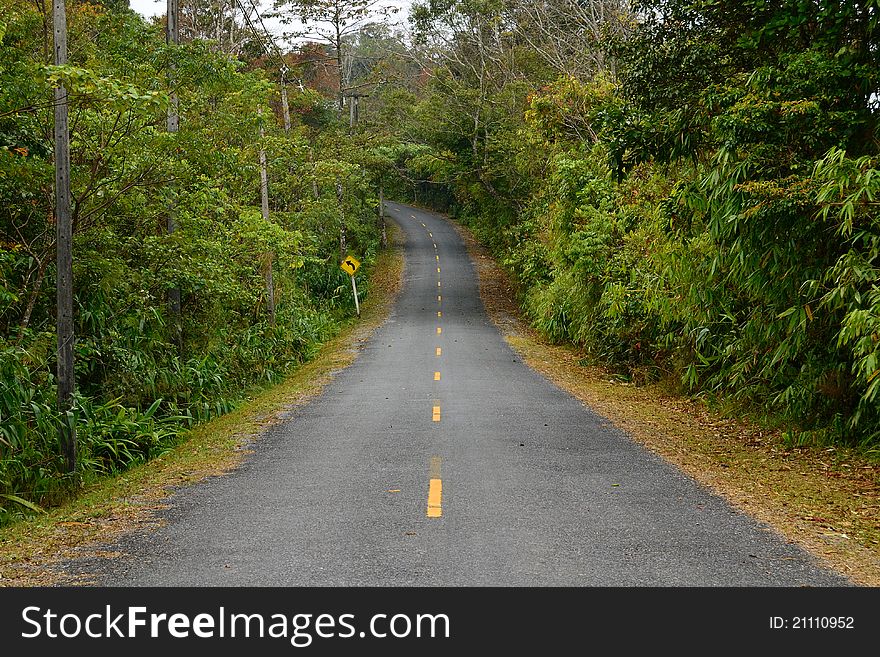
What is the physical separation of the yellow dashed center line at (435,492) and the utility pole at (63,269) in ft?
14.1

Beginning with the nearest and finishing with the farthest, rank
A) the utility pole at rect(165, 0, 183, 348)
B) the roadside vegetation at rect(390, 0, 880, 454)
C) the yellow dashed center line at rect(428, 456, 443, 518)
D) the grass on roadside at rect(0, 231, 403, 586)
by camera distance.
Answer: the grass on roadside at rect(0, 231, 403, 586) → the yellow dashed center line at rect(428, 456, 443, 518) → the roadside vegetation at rect(390, 0, 880, 454) → the utility pole at rect(165, 0, 183, 348)

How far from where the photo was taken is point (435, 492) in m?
8.57

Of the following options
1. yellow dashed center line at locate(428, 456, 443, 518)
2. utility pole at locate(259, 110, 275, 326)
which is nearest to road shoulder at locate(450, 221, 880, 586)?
yellow dashed center line at locate(428, 456, 443, 518)

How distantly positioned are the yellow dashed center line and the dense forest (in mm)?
4240

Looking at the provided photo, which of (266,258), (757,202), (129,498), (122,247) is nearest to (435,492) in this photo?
(129,498)

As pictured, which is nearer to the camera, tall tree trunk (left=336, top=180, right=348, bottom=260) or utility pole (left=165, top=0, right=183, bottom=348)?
utility pole (left=165, top=0, right=183, bottom=348)

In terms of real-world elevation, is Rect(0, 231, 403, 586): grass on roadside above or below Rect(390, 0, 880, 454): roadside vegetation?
below

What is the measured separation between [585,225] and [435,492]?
50.6ft

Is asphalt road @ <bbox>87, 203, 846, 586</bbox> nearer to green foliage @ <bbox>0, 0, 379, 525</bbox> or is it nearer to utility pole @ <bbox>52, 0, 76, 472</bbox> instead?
utility pole @ <bbox>52, 0, 76, 472</bbox>


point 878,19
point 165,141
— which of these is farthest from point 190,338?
point 878,19

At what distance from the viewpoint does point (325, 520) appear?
754 cm

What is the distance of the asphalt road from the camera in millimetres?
5988

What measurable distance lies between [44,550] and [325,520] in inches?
91.5

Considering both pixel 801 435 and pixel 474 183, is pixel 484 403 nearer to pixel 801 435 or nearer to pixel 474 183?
pixel 801 435
